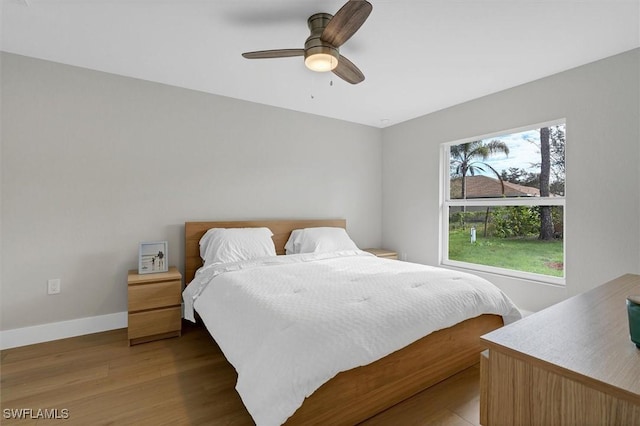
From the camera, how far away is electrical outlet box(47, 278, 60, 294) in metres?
2.53

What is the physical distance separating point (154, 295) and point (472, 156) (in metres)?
3.58

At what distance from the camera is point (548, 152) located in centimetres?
293

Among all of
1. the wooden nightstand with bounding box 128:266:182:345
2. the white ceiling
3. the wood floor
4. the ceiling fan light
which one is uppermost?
the white ceiling

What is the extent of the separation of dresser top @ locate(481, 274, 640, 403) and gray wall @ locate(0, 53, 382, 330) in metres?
2.90

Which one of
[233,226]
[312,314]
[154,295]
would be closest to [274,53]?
[312,314]

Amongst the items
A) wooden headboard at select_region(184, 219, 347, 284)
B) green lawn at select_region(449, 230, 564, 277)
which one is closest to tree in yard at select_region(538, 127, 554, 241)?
green lawn at select_region(449, 230, 564, 277)

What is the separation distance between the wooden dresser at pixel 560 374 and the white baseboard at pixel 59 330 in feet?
10.0

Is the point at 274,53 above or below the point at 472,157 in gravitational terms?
above

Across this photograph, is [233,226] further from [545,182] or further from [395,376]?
[545,182]

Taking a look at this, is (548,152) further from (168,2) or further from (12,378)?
(12,378)

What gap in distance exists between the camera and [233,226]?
3236mm

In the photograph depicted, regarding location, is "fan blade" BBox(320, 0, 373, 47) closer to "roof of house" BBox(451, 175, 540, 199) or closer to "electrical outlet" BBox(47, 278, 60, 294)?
"roof of house" BBox(451, 175, 540, 199)

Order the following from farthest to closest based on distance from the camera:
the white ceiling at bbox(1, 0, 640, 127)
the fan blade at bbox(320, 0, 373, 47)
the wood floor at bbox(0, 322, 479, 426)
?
1. the white ceiling at bbox(1, 0, 640, 127)
2. the wood floor at bbox(0, 322, 479, 426)
3. the fan blade at bbox(320, 0, 373, 47)

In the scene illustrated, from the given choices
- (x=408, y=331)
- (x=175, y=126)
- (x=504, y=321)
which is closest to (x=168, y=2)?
(x=175, y=126)
